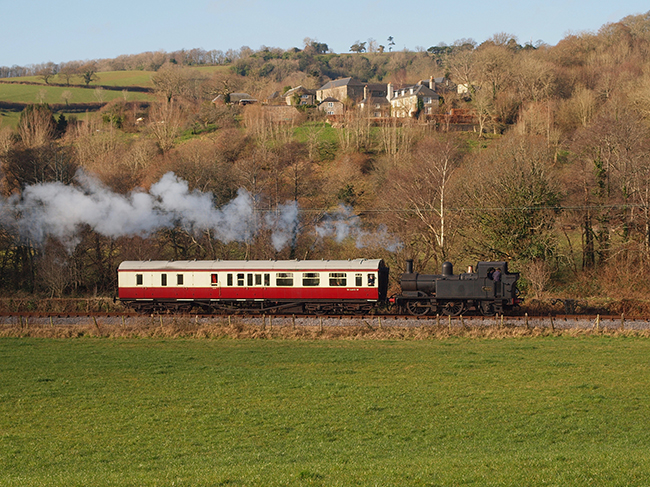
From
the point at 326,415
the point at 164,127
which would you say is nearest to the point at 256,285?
the point at 326,415

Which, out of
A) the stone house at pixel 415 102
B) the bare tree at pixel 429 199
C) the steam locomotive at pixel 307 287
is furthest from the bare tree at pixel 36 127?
the stone house at pixel 415 102

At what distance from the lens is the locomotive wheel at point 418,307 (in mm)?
32250

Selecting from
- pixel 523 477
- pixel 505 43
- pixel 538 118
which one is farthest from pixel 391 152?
pixel 505 43

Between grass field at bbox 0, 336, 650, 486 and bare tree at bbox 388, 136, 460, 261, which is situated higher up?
bare tree at bbox 388, 136, 460, 261

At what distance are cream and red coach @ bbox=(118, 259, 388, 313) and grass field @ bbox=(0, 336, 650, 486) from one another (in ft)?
22.8

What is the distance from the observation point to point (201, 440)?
1284 cm

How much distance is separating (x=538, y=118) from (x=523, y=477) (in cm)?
7052

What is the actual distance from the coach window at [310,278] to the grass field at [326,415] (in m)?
7.08

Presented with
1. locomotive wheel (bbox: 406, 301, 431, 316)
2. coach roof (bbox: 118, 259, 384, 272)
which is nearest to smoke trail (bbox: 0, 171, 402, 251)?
coach roof (bbox: 118, 259, 384, 272)

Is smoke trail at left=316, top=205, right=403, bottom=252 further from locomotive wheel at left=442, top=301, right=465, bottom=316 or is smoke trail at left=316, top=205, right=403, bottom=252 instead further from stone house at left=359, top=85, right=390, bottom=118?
stone house at left=359, top=85, right=390, bottom=118

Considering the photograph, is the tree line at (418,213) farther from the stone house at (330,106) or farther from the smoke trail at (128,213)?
the stone house at (330,106)

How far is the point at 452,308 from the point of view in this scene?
3206 cm

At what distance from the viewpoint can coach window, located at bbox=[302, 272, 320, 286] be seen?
3195 centimetres

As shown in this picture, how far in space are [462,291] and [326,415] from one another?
18042 millimetres
